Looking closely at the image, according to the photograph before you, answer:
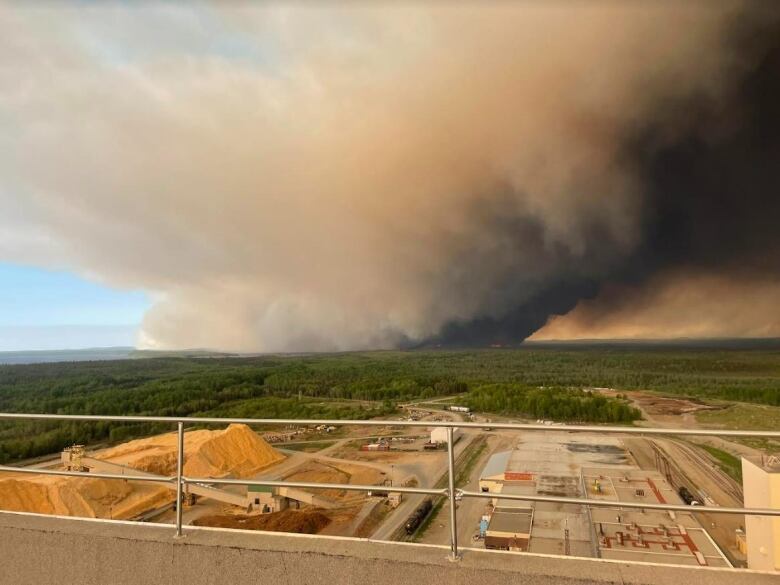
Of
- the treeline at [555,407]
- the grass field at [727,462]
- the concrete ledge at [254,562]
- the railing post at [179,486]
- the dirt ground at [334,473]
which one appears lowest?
the dirt ground at [334,473]

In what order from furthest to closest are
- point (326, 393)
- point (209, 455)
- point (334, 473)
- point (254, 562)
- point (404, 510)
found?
point (326, 393) → point (334, 473) → point (209, 455) → point (404, 510) → point (254, 562)

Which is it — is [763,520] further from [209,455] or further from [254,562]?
[209,455]

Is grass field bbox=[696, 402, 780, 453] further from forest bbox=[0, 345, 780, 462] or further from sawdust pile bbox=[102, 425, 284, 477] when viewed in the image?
sawdust pile bbox=[102, 425, 284, 477]

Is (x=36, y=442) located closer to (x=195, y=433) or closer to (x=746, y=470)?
(x=195, y=433)

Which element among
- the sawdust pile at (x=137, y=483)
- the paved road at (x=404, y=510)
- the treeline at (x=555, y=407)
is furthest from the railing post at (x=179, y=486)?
the treeline at (x=555, y=407)

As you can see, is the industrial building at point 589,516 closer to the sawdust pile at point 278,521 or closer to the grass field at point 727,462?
the grass field at point 727,462

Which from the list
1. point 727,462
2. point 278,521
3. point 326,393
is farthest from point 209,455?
point 326,393

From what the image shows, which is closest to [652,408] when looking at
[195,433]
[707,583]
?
[195,433]
